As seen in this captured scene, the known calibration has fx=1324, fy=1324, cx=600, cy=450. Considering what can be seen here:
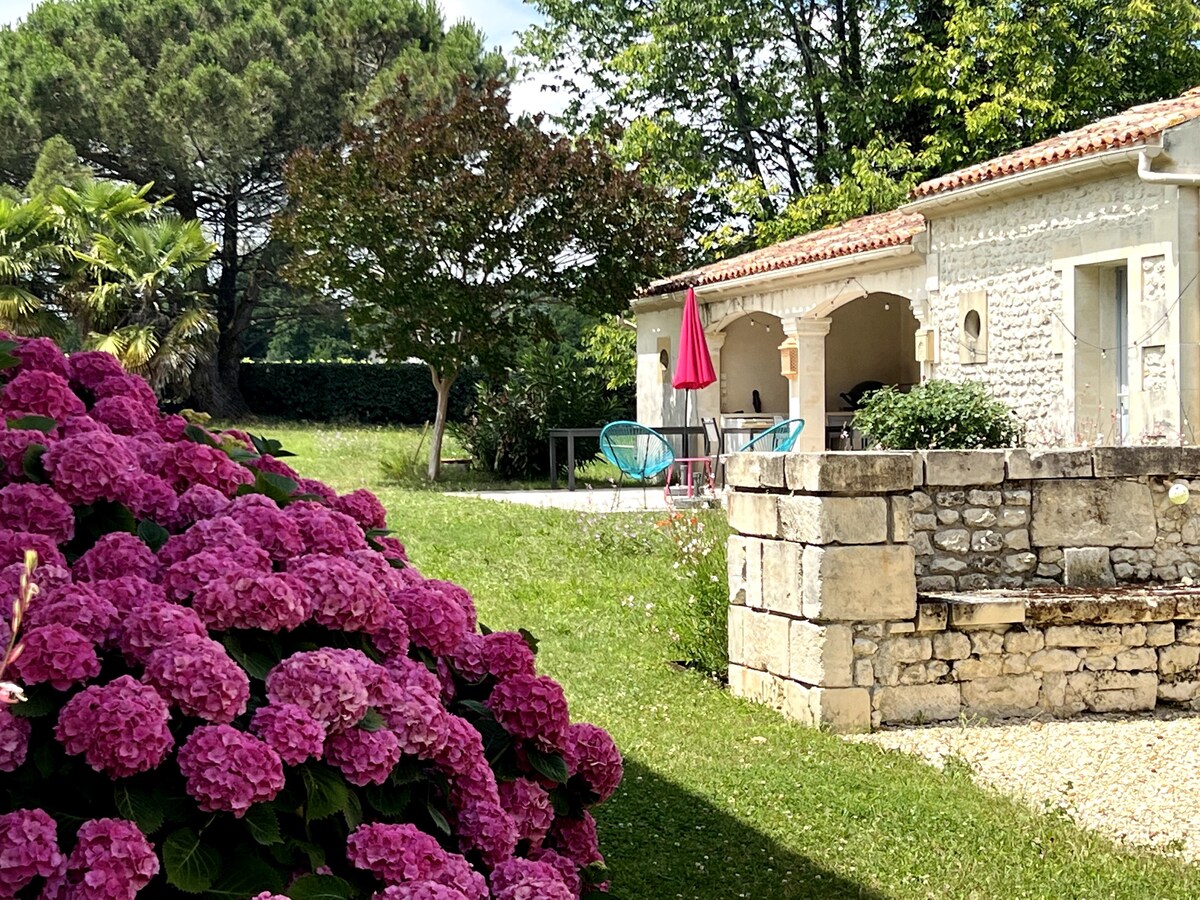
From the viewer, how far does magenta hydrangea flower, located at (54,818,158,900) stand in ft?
5.94

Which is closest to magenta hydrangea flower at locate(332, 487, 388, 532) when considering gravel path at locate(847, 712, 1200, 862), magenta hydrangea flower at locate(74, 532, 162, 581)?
magenta hydrangea flower at locate(74, 532, 162, 581)

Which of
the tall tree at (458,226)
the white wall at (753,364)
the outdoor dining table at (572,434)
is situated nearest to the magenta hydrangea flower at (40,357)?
the outdoor dining table at (572,434)

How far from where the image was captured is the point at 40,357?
111 inches

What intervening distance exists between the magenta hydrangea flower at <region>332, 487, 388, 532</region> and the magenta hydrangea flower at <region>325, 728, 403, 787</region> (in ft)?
2.71

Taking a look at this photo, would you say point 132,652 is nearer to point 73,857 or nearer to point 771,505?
point 73,857

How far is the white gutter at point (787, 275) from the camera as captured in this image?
14859 millimetres

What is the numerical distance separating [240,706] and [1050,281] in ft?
38.5

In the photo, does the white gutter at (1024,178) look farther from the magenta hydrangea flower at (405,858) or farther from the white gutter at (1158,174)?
the magenta hydrangea flower at (405,858)

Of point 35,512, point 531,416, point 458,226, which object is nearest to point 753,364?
point 531,416

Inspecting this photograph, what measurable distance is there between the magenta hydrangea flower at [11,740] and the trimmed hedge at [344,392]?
27.0 metres

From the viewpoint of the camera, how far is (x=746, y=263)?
18.3m

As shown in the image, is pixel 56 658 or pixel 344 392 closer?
pixel 56 658

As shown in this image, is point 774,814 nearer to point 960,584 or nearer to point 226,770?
point 960,584

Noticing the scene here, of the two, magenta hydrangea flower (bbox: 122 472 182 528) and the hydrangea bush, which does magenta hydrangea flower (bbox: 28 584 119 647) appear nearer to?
the hydrangea bush
